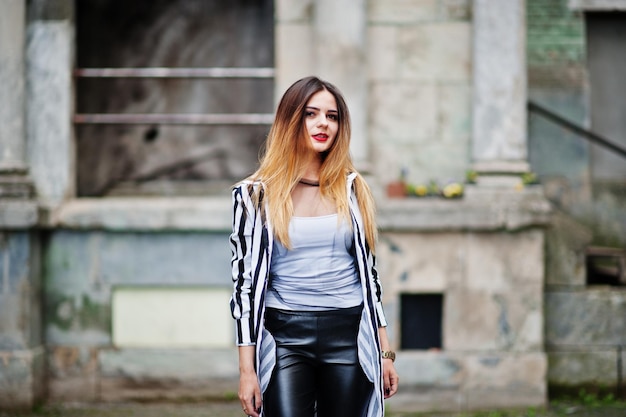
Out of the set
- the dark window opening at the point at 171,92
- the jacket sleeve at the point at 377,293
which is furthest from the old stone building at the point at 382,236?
the jacket sleeve at the point at 377,293

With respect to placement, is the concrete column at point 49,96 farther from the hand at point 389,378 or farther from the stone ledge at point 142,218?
the hand at point 389,378

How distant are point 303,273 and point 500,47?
4.07m

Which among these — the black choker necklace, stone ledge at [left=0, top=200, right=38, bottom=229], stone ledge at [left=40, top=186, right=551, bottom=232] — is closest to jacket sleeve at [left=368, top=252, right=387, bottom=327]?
the black choker necklace

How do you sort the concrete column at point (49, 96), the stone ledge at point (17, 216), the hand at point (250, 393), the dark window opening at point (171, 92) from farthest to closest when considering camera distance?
1. the dark window opening at point (171, 92)
2. the concrete column at point (49, 96)
3. the stone ledge at point (17, 216)
4. the hand at point (250, 393)

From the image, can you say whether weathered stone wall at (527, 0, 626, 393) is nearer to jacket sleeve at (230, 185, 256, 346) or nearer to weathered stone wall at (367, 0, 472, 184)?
weathered stone wall at (367, 0, 472, 184)

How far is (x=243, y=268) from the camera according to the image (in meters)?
3.36

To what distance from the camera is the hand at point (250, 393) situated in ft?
10.8

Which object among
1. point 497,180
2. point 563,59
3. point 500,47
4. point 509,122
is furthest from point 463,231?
point 563,59

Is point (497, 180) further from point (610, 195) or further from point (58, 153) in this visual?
point (58, 153)

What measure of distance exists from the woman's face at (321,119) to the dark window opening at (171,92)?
3.90 meters

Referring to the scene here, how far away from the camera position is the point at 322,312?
131 inches

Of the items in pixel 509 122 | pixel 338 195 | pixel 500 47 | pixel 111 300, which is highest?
pixel 500 47

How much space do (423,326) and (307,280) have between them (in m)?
3.61

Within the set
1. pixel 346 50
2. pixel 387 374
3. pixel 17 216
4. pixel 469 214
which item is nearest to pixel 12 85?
pixel 17 216
